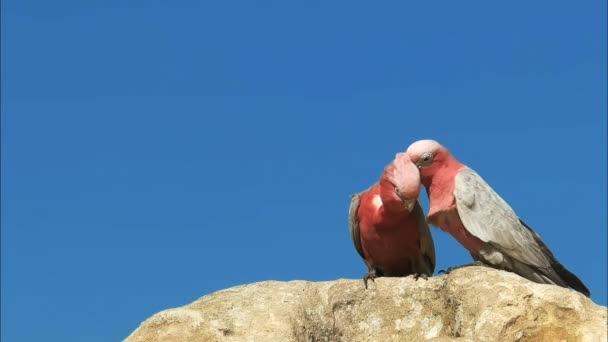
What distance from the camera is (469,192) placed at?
30.5 ft

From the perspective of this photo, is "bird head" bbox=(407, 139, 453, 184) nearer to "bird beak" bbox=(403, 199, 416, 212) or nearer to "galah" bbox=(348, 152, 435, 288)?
"galah" bbox=(348, 152, 435, 288)

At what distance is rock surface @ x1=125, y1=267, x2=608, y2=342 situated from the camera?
7371 mm

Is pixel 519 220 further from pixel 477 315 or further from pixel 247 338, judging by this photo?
pixel 247 338

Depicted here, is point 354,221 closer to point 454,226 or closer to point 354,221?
point 354,221

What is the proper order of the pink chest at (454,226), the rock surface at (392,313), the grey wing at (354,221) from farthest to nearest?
1. the grey wing at (354,221)
2. the pink chest at (454,226)
3. the rock surface at (392,313)

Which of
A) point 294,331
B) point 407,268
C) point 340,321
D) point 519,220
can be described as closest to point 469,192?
point 519,220

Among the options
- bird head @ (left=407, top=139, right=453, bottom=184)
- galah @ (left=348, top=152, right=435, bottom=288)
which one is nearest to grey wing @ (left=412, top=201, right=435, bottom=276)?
galah @ (left=348, top=152, right=435, bottom=288)

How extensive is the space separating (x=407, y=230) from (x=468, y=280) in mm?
1836

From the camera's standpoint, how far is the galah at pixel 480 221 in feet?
30.1

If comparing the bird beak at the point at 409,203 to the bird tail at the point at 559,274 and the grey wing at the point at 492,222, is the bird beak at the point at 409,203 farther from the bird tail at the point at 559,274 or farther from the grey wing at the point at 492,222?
the bird tail at the point at 559,274

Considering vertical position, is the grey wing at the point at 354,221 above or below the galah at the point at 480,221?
above

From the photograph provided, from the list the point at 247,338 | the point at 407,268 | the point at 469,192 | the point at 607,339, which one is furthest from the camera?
the point at 407,268

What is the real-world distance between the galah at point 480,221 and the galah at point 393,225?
0.31m

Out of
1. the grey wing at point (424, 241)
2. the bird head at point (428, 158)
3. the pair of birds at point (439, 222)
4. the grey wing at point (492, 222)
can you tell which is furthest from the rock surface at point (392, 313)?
the bird head at point (428, 158)
